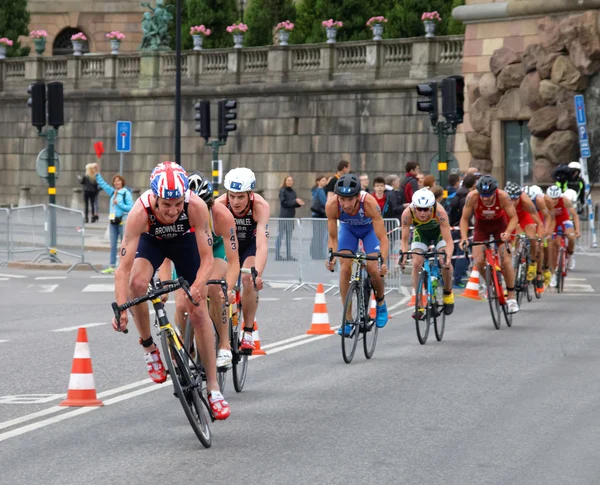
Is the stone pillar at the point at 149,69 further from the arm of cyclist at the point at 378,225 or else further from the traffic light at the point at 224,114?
the arm of cyclist at the point at 378,225

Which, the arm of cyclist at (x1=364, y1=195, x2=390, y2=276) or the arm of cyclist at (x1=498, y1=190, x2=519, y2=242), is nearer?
the arm of cyclist at (x1=364, y1=195, x2=390, y2=276)

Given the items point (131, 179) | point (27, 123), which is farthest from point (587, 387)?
point (27, 123)

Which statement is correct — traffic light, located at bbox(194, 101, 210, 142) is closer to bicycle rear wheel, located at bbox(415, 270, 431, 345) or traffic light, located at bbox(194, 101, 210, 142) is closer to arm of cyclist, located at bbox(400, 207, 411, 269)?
arm of cyclist, located at bbox(400, 207, 411, 269)

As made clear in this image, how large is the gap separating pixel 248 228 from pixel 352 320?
1531mm

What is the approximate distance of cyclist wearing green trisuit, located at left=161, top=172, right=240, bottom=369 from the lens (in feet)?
35.1

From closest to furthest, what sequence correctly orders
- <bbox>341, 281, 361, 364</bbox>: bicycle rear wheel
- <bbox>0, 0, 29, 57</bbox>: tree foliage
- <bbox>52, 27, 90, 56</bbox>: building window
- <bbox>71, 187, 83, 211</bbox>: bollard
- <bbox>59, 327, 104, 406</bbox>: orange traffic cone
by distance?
<bbox>59, 327, 104, 406</bbox>: orange traffic cone < <bbox>341, 281, 361, 364</bbox>: bicycle rear wheel < <bbox>71, 187, 83, 211</bbox>: bollard < <bbox>0, 0, 29, 57</bbox>: tree foliage < <bbox>52, 27, 90, 56</bbox>: building window

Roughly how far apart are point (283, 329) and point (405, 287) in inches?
271

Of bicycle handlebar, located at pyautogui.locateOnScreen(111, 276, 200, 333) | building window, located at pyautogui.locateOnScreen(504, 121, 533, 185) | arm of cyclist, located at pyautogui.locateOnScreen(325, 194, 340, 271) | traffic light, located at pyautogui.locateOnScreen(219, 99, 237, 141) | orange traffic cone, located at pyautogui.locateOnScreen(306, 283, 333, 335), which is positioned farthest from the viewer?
building window, located at pyautogui.locateOnScreen(504, 121, 533, 185)

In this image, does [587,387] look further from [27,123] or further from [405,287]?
[27,123]

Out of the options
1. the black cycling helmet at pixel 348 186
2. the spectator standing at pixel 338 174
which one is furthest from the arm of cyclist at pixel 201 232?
the spectator standing at pixel 338 174

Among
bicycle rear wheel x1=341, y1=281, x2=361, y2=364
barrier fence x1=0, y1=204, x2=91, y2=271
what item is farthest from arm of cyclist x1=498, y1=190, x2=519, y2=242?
barrier fence x1=0, y1=204, x2=91, y2=271

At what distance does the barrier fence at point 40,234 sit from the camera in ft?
93.6

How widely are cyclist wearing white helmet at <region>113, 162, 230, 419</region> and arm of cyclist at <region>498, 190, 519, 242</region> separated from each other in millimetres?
7489

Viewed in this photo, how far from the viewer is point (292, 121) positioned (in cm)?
4728
